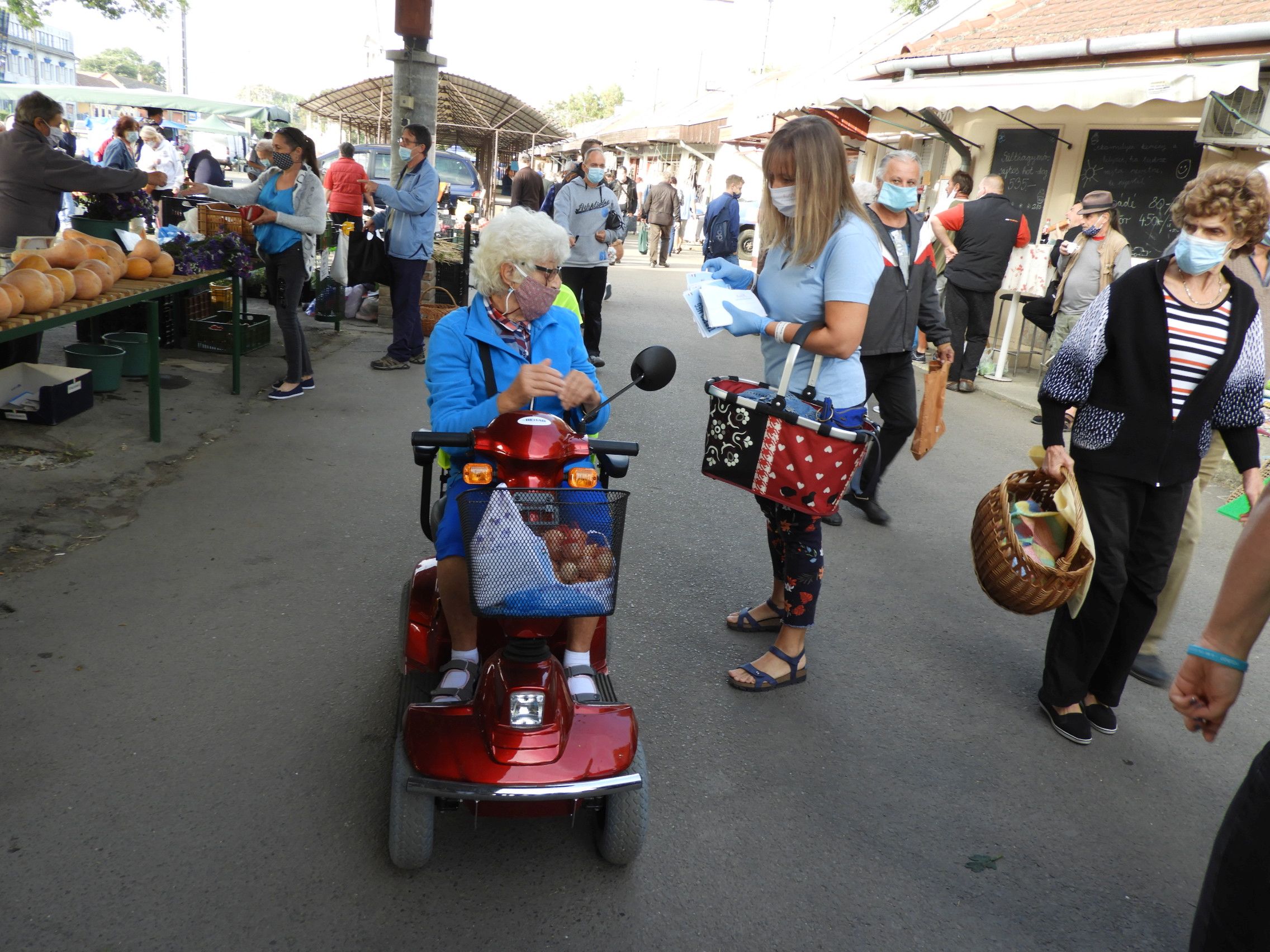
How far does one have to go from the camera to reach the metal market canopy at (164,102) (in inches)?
893

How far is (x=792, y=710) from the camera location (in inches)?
148

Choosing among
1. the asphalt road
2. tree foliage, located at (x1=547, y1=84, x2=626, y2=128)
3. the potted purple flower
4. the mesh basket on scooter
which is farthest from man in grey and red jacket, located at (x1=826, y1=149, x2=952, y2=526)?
tree foliage, located at (x1=547, y1=84, x2=626, y2=128)

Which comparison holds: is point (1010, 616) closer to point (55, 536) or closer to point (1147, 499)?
point (1147, 499)

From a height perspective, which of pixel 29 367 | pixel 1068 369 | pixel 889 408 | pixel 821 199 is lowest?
pixel 29 367

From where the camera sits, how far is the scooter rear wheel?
2641mm

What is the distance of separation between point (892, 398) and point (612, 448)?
3347 millimetres

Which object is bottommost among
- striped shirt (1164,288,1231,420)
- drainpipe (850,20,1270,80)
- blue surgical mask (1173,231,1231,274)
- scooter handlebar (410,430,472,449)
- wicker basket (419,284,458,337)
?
wicker basket (419,284,458,337)

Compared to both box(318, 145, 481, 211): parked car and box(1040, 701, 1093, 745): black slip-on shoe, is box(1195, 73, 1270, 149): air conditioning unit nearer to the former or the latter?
box(1040, 701, 1093, 745): black slip-on shoe

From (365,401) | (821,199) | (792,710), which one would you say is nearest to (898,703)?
(792,710)

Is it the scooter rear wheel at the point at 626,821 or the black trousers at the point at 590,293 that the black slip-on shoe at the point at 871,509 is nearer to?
the black trousers at the point at 590,293

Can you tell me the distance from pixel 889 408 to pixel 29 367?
5.54 m

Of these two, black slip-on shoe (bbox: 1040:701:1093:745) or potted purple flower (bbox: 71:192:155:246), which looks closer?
black slip-on shoe (bbox: 1040:701:1093:745)

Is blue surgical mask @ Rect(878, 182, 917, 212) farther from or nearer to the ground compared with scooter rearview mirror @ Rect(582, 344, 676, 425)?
farther from the ground

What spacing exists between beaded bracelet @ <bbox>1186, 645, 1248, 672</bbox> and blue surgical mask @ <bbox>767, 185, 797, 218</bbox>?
7.18ft
